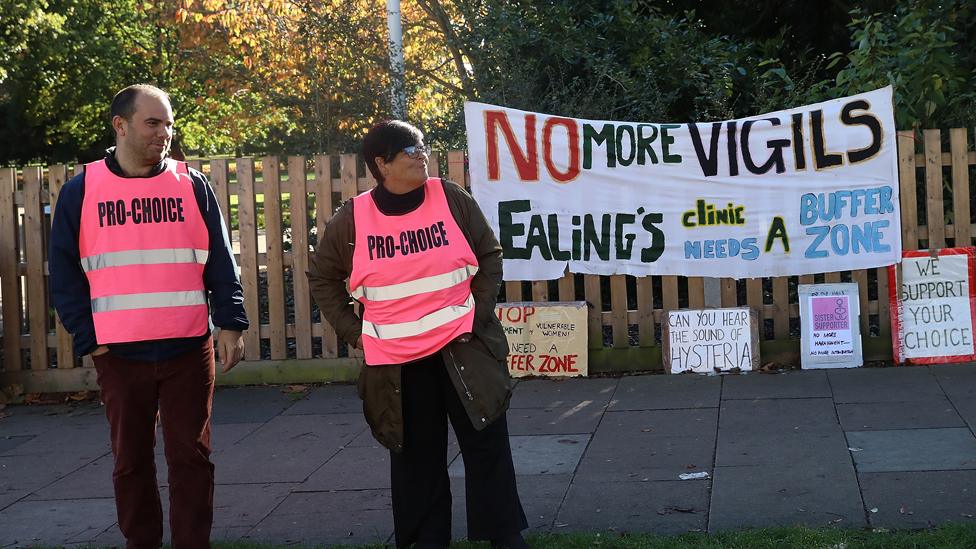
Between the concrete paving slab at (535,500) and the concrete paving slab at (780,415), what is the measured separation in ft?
4.46

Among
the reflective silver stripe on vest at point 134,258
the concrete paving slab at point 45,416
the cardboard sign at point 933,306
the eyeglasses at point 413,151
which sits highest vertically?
the eyeglasses at point 413,151

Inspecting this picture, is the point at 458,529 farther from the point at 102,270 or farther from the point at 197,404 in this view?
the point at 102,270

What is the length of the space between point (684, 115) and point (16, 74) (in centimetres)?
1394

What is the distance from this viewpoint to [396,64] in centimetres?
1166

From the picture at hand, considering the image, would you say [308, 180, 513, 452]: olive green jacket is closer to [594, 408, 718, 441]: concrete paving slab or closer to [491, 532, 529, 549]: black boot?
[491, 532, 529, 549]: black boot

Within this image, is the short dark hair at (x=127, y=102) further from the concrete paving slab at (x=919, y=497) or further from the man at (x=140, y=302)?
the concrete paving slab at (x=919, y=497)

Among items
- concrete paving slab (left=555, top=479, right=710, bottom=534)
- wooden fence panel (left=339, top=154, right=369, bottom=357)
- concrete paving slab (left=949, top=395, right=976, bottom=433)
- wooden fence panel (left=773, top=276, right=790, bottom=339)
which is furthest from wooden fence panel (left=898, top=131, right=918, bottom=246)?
wooden fence panel (left=339, top=154, right=369, bottom=357)

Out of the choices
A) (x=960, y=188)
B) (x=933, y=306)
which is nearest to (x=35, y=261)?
(x=933, y=306)

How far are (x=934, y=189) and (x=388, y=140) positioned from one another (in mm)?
5217

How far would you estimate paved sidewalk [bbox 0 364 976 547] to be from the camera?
5.48 m

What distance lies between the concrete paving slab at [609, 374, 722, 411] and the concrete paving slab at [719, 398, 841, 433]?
0.78ft

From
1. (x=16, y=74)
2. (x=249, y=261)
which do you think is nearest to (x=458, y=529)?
(x=249, y=261)

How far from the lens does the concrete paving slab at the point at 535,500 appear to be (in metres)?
5.45

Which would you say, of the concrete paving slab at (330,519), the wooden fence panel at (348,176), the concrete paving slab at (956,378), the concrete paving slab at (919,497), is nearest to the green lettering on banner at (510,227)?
the wooden fence panel at (348,176)
